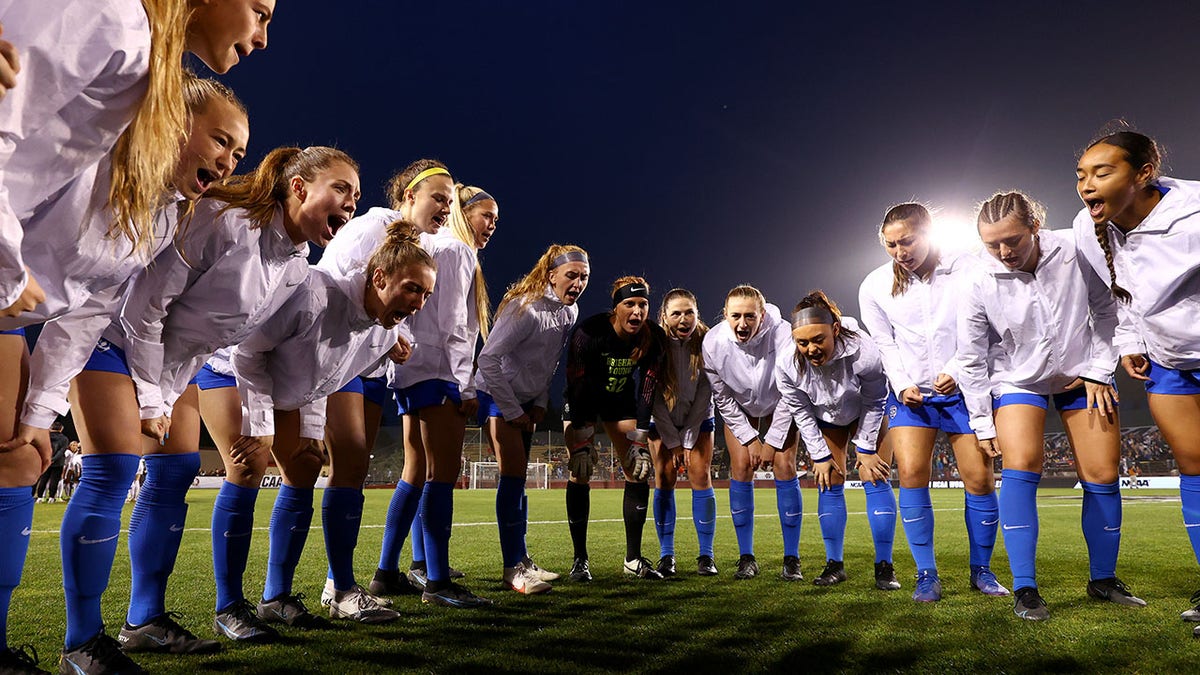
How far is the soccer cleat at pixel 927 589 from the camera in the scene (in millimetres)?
4082

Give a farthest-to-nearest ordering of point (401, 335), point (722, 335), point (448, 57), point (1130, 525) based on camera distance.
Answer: point (448, 57) → point (1130, 525) → point (722, 335) → point (401, 335)

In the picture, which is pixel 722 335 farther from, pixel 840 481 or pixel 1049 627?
pixel 1049 627

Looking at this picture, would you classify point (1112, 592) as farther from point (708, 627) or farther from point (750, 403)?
point (750, 403)

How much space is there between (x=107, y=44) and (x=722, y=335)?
5.11 metres

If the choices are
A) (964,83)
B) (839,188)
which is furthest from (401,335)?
(839,188)

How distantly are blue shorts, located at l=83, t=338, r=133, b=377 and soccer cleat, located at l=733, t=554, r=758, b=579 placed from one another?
419 cm

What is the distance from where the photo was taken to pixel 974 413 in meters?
4.12

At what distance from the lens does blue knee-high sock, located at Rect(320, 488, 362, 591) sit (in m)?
3.66

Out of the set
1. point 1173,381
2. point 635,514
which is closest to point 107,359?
point 635,514

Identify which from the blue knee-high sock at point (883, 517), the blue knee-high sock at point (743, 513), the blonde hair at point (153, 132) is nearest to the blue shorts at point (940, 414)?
the blue knee-high sock at point (883, 517)

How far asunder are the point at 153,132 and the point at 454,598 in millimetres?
3143

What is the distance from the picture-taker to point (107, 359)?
255 cm

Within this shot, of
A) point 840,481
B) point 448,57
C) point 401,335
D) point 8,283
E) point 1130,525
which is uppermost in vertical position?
point 448,57

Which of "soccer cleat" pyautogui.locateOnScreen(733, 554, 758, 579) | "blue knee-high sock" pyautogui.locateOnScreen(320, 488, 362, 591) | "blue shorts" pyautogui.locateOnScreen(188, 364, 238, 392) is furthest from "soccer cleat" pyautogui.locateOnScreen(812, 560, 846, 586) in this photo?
"blue shorts" pyautogui.locateOnScreen(188, 364, 238, 392)
